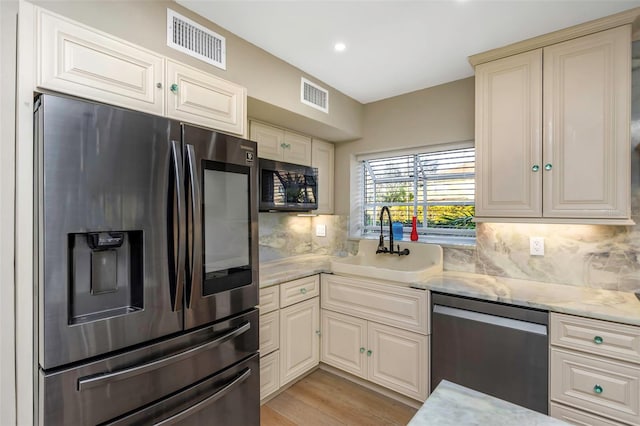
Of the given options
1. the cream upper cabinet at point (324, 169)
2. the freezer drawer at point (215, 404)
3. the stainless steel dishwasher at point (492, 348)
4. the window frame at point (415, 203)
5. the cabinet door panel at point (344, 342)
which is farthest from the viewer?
the cream upper cabinet at point (324, 169)

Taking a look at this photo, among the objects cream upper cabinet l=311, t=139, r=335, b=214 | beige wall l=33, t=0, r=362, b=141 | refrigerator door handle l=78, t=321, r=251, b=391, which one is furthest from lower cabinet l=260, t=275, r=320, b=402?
beige wall l=33, t=0, r=362, b=141

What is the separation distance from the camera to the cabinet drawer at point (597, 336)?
1.49 metres

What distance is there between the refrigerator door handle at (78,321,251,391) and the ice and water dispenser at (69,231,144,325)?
0.22m

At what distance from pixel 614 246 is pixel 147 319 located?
2668 millimetres

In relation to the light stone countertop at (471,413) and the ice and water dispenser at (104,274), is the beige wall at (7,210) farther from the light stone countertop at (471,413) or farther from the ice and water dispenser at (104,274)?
the light stone countertop at (471,413)

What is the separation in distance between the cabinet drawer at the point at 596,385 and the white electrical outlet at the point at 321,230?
85.0 inches

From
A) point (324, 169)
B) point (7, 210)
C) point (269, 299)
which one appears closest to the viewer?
point (7, 210)

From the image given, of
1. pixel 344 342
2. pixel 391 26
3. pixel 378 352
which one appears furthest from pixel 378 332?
pixel 391 26

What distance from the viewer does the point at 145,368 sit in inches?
49.1

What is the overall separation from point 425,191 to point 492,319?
1.36m

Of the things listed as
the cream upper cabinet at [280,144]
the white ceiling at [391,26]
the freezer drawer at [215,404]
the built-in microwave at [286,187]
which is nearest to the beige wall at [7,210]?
the freezer drawer at [215,404]

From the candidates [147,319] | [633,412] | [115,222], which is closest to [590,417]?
[633,412]

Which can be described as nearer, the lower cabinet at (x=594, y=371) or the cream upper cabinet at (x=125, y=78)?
the cream upper cabinet at (x=125, y=78)

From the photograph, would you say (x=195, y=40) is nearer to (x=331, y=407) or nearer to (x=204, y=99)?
Result: (x=204, y=99)
